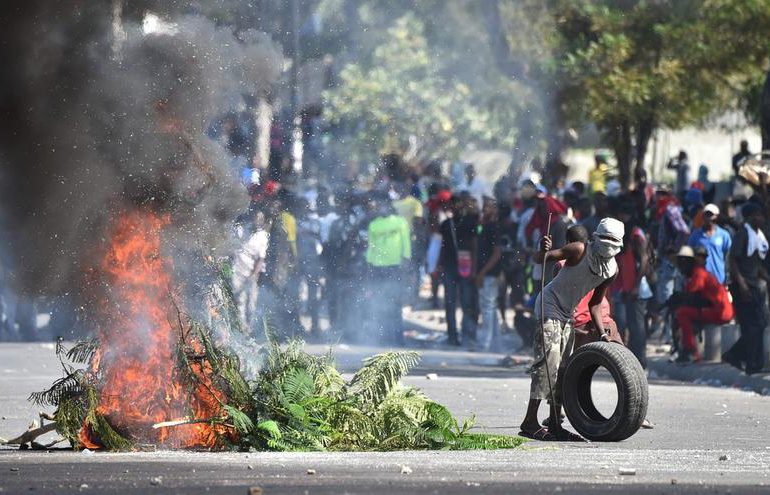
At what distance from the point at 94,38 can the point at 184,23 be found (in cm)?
63

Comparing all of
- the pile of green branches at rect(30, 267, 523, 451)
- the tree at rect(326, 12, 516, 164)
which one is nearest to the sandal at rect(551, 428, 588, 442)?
the pile of green branches at rect(30, 267, 523, 451)

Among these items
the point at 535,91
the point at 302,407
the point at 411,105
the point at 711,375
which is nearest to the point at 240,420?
the point at 302,407

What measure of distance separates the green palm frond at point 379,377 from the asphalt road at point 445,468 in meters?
0.59

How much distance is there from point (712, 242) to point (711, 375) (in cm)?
152

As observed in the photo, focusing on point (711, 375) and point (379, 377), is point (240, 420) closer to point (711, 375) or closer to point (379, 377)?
point (379, 377)

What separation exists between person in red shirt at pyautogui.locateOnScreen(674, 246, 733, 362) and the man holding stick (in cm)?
588

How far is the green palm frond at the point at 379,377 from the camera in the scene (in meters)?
9.84

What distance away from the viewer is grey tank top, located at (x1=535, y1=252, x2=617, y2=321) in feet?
35.2

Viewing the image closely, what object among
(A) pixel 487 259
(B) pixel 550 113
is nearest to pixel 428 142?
(B) pixel 550 113

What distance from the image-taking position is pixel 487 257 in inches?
794

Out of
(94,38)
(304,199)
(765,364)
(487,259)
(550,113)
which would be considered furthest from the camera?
(550,113)

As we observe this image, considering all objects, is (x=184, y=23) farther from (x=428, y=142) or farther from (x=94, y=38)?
(x=428, y=142)

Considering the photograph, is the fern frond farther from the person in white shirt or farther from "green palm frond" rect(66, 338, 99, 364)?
the person in white shirt

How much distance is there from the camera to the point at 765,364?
1565 centimetres
